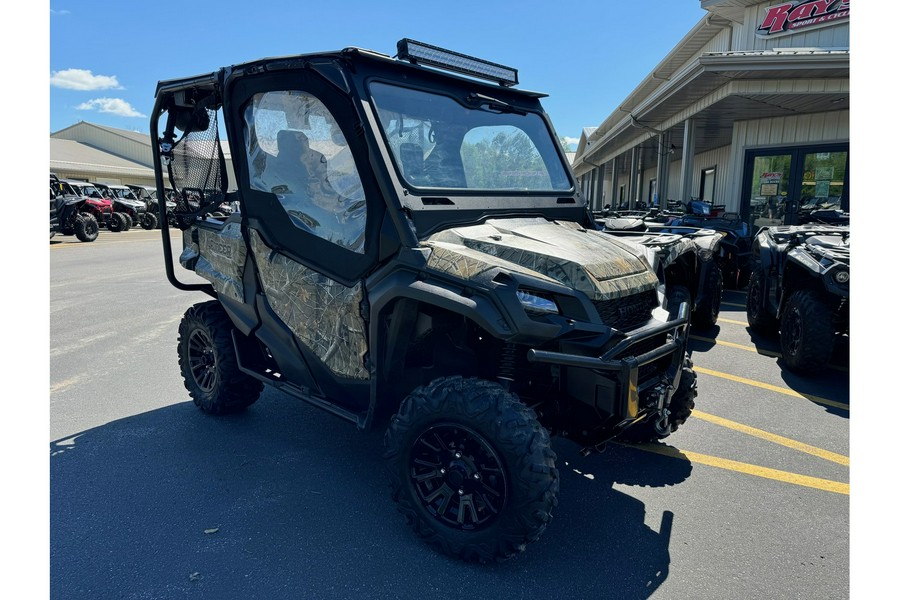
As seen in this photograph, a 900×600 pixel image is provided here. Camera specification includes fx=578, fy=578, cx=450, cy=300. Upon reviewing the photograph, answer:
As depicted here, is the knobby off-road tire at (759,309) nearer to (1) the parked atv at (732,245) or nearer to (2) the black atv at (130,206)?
(1) the parked atv at (732,245)

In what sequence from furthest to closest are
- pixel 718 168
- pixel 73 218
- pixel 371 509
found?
1. pixel 718 168
2. pixel 73 218
3. pixel 371 509

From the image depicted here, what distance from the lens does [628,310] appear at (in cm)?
281

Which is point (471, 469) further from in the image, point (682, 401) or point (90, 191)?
point (90, 191)

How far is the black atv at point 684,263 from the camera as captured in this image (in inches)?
145

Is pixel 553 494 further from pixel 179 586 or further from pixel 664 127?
pixel 664 127

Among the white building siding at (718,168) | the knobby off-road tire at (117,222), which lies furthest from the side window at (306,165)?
the knobby off-road tire at (117,222)

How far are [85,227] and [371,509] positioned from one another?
20316 millimetres

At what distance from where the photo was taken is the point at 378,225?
2.88 metres

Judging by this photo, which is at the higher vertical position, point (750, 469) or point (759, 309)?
point (759, 309)

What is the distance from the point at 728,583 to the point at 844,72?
1237 centimetres

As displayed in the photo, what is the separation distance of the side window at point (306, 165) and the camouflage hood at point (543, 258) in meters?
0.53

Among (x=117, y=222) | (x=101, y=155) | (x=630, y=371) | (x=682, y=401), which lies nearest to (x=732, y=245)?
(x=682, y=401)

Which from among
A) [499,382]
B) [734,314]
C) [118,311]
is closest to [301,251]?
[499,382]

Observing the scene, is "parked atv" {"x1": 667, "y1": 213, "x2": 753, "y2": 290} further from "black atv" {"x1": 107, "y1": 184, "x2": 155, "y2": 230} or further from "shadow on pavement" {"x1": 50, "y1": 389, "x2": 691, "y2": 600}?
"black atv" {"x1": 107, "y1": 184, "x2": 155, "y2": 230}
